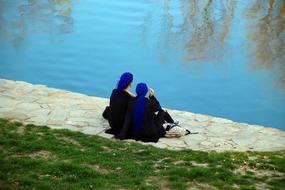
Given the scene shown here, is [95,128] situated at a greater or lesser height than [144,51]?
lesser

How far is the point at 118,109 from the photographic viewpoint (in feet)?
28.4

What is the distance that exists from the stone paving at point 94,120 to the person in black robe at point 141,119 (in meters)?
0.21

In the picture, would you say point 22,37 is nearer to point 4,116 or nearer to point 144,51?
point 144,51

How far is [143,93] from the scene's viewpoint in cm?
848

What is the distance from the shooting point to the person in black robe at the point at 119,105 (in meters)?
8.65

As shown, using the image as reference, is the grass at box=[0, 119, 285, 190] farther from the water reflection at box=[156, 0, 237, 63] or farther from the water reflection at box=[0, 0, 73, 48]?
the water reflection at box=[0, 0, 73, 48]

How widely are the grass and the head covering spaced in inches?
42.6

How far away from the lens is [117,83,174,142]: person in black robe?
8.41 metres

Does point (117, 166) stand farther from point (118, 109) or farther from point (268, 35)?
point (268, 35)

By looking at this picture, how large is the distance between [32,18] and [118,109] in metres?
8.94

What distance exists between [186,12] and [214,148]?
32.5 feet

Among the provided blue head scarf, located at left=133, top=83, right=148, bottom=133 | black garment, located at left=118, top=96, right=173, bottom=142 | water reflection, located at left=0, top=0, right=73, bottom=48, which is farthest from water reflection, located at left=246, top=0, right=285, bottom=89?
water reflection, located at left=0, top=0, right=73, bottom=48

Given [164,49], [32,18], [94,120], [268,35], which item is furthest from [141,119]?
[32,18]

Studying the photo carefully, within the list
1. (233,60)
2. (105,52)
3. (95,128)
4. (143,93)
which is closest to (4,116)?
(95,128)
